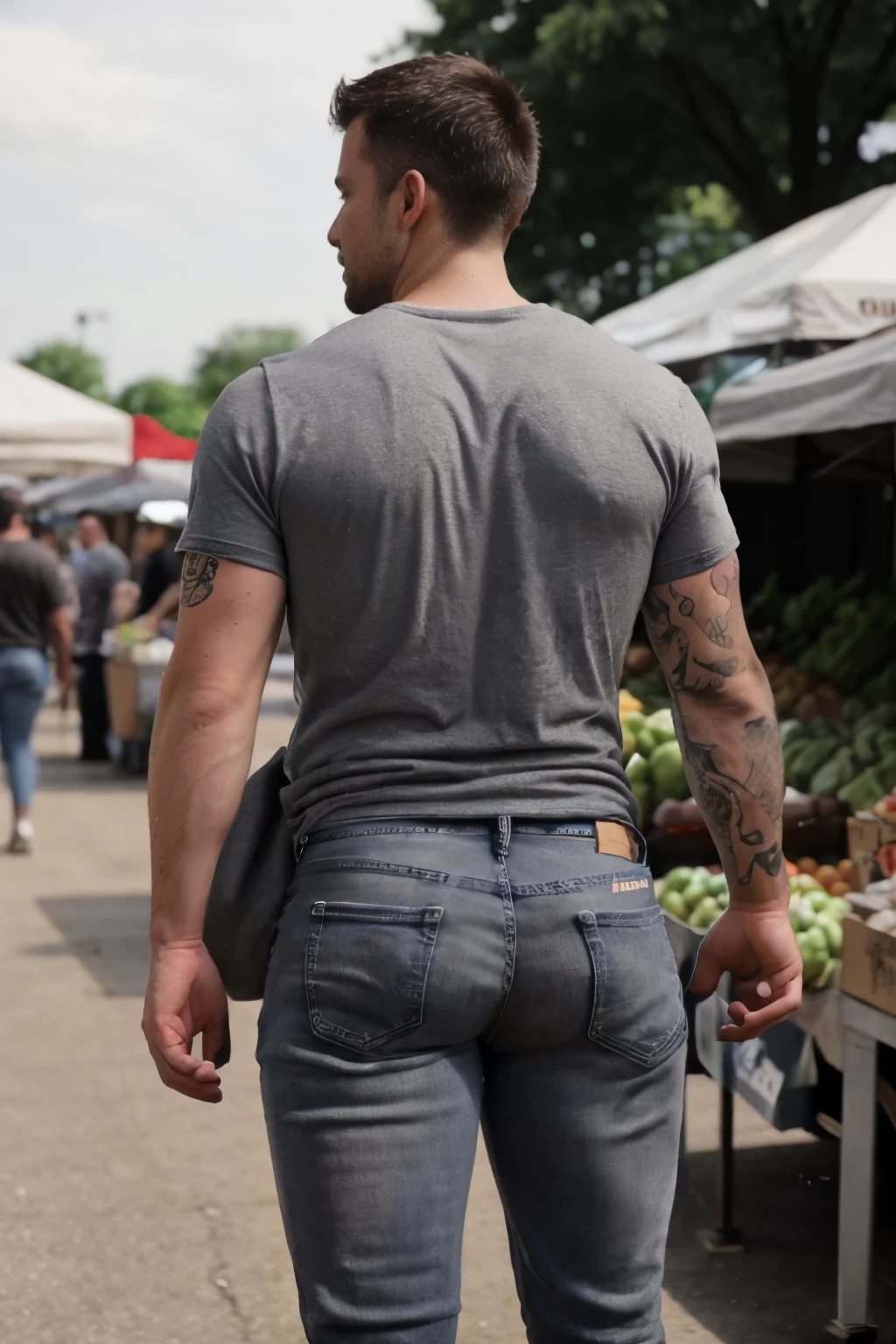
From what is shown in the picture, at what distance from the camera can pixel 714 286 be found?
352 inches

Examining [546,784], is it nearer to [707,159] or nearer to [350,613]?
[350,613]

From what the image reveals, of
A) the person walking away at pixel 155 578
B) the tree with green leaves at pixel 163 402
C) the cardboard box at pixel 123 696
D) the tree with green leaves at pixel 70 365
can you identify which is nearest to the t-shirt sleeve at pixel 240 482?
the cardboard box at pixel 123 696

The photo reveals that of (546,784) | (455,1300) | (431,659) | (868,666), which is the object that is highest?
(431,659)

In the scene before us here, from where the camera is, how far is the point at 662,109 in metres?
20.7

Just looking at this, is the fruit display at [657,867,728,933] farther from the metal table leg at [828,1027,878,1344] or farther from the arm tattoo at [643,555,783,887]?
the arm tattoo at [643,555,783,887]

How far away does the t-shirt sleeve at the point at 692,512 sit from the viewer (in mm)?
2018

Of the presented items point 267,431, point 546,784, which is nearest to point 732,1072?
point 546,784

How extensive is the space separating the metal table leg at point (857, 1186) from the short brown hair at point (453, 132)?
2239 mm

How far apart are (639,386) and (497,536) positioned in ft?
0.87

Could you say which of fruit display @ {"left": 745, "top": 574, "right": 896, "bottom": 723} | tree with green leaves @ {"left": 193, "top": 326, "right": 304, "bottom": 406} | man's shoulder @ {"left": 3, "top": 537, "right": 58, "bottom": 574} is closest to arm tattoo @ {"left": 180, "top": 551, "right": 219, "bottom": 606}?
fruit display @ {"left": 745, "top": 574, "right": 896, "bottom": 723}

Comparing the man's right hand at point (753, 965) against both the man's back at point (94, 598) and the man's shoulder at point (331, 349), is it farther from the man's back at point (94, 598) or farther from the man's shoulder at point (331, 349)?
the man's back at point (94, 598)

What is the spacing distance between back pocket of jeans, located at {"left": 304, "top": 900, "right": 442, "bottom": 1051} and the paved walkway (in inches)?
84.6

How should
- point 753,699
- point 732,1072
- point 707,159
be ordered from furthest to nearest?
point 707,159 < point 732,1072 < point 753,699

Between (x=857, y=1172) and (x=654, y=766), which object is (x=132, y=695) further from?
(x=857, y=1172)
